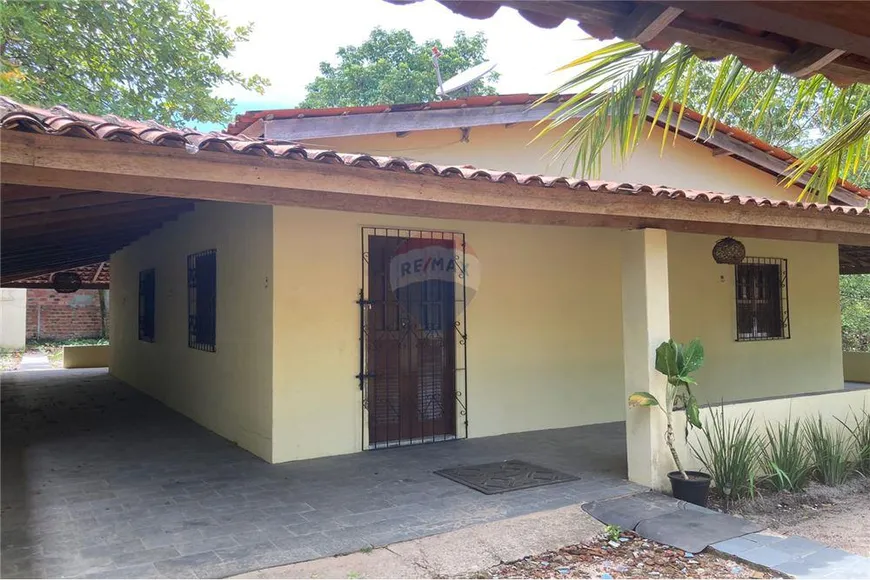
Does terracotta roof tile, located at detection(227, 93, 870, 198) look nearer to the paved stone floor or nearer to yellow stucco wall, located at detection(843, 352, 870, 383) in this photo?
the paved stone floor

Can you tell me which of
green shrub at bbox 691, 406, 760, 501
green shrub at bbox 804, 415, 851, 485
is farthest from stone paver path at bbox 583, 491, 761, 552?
green shrub at bbox 804, 415, 851, 485

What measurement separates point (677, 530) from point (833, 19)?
3620mm

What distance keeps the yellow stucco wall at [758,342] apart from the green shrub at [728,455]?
3207 mm

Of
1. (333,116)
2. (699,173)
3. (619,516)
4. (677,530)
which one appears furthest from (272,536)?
(699,173)

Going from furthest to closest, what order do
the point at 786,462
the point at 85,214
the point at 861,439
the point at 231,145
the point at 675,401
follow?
the point at 861,439 < the point at 85,214 < the point at 786,462 < the point at 675,401 < the point at 231,145

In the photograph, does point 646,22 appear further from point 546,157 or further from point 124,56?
point 124,56

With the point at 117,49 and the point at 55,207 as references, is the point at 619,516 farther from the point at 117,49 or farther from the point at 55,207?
the point at 117,49

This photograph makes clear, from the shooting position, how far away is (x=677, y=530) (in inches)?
176

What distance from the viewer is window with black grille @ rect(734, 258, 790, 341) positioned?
9.66m

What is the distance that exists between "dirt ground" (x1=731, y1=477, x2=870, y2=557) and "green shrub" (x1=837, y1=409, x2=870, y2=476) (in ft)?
1.11

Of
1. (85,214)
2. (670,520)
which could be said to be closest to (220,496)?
(85,214)

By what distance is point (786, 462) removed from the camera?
5.75 m

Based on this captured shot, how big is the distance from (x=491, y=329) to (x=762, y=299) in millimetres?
5127

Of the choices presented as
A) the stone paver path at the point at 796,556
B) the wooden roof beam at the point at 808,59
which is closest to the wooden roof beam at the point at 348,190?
the wooden roof beam at the point at 808,59
